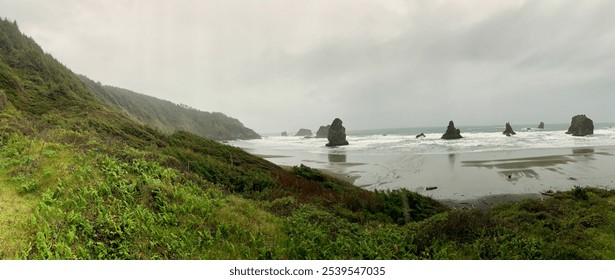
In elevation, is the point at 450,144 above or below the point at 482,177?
above

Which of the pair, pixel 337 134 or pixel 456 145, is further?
pixel 337 134

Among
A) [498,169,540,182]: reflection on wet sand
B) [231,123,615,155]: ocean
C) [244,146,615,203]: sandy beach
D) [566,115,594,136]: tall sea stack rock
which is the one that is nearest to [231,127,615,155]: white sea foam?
[231,123,615,155]: ocean

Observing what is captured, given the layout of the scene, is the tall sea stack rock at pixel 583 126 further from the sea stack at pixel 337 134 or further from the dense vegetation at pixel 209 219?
the dense vegetation at pixel 209 219

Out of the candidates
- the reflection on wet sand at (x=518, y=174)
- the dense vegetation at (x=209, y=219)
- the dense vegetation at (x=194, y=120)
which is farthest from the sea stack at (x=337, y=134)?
the dense vegetation at (x=194, y=120)

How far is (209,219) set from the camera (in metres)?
7.19

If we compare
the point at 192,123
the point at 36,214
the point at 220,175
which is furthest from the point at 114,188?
the point at 192,123

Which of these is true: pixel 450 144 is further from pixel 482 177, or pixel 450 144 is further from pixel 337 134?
pixel 482 177

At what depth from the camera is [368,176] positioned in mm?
24938

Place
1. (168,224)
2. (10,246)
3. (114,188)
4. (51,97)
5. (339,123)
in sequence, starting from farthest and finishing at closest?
(339,123) < (51,97) < (114,188) < (168,224) < (10,246)

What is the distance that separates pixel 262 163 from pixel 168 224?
38.4 feet

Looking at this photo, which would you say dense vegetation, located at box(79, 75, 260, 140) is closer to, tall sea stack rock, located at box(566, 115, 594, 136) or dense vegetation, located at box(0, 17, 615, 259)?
dense vegetation, located at box(0, 17, 615, 259)

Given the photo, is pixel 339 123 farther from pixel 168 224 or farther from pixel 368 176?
pixel 168 224

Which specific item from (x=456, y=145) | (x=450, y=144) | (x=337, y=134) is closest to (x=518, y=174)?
(x=456, y=145)

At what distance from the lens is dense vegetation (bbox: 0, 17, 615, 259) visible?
571 centimetres
